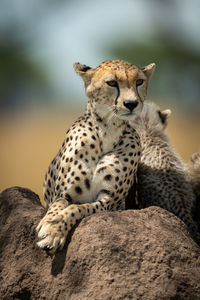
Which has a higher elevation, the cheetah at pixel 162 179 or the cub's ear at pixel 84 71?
the cub's ear at pixel 84 71

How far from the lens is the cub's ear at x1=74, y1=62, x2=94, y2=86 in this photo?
290 centimetres

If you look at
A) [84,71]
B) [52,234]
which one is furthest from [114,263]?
[84,71]

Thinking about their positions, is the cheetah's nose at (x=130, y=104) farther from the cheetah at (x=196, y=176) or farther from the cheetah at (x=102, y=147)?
the cheetah at (x=196, y=176)

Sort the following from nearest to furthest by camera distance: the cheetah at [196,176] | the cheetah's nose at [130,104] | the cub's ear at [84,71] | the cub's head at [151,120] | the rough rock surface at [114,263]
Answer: the rough rock surface at [114,263] < the cheetah's nose at [130,104] < the cub's ear at [84,71] < the cheetah at [196,176] < the cub's head at [151,120]

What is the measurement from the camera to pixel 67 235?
257 cm

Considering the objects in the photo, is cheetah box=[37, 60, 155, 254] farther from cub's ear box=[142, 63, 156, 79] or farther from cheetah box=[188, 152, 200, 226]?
cheetah box=[188, 152, 200, 226]

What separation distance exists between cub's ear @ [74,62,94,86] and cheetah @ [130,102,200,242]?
0.97m

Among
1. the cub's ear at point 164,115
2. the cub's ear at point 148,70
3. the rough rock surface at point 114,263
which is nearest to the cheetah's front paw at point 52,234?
the rough rock surface at point 114,263

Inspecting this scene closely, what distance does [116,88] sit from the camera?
8.89 ft

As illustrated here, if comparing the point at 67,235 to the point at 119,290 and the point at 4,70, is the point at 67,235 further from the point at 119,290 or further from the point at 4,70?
the point at 4,70

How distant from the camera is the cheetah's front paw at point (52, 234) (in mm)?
2453

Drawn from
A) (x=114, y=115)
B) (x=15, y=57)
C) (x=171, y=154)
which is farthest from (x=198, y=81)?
(x=114, y=115)

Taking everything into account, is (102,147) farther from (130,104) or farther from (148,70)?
(148,70)

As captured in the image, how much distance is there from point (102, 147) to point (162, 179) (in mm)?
891
